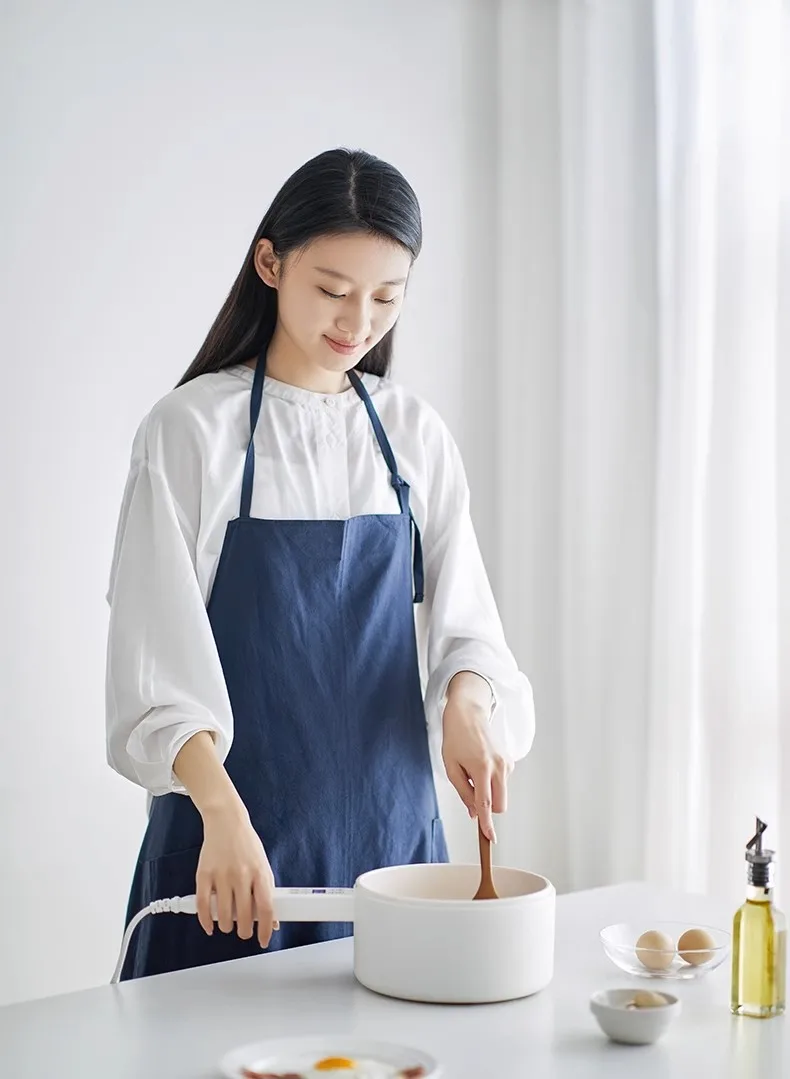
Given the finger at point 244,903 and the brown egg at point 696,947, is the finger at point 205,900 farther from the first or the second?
the brown egg at point 696,947

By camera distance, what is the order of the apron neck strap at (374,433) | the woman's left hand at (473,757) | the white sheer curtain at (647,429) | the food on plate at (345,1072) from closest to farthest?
1. the food on plate at (345,1072)
2. the woman's left hand at (473,757)
3. the apron neck strap at (374,433)
4. the white sheer curtain at (647,429)

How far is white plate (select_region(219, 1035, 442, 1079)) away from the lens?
96cm

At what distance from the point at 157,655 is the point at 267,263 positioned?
54 cm

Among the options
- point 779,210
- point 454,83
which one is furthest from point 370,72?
point 779,210

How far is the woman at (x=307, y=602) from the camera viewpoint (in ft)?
4.78

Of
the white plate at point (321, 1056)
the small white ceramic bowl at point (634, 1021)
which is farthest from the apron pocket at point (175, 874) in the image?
the small white ceramic bowl at point (634, 1021)

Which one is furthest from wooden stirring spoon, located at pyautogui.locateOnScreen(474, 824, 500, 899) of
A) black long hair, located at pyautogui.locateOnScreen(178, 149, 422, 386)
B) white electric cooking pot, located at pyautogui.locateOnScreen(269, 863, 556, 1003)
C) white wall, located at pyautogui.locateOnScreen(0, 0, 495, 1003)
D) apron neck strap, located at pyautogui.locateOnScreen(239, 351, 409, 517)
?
white wall, located at pyautogui.locateOnScreen(0, 0, 495, 1003)

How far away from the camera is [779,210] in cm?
229

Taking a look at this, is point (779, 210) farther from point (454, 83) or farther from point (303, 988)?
point (303, 988)

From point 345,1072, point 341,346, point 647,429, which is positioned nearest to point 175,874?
point 345,1072

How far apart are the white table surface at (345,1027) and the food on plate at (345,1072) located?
3cm

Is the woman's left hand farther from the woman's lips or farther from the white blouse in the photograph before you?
the woman's lips

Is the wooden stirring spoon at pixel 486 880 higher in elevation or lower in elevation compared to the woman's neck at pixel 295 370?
lower

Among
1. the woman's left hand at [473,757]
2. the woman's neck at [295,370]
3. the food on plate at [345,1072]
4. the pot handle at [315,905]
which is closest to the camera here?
the food on plate at [345,1072]
